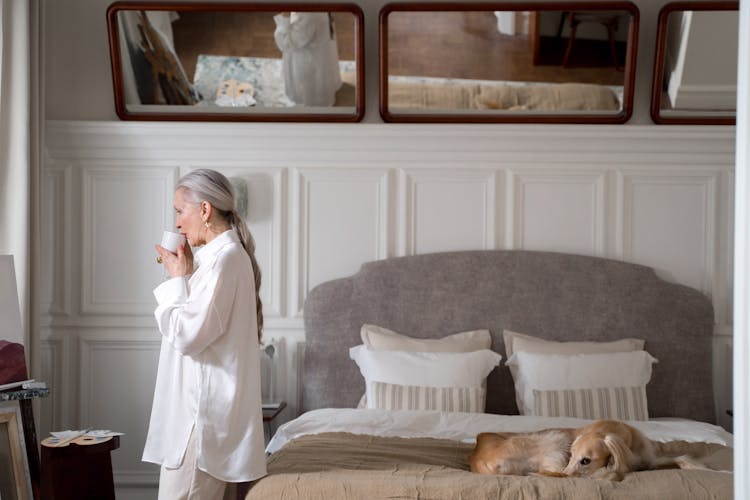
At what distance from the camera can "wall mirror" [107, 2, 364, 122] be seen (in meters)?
4.97

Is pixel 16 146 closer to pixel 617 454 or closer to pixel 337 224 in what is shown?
pixel 337 224

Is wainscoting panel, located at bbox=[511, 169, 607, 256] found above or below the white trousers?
above

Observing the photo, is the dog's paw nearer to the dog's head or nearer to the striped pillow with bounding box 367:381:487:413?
the dog's head

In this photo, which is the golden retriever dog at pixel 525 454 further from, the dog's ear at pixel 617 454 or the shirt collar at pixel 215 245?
the shirt collar at pixel 215 245

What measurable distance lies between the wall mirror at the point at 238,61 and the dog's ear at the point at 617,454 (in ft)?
8.27

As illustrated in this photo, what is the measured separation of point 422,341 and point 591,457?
67.7 inches

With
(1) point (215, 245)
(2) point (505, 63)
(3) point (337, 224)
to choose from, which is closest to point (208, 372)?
(1) point (215, 245)

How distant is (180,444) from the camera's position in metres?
2.84

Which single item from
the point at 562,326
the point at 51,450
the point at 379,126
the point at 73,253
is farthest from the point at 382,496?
the point at 73,253

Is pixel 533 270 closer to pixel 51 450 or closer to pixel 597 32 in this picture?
pixel 597 32

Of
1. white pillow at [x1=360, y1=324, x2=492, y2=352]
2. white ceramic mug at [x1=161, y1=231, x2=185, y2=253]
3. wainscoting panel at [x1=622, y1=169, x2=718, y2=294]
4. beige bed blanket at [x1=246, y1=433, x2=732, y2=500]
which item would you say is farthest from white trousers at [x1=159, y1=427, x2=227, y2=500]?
wainscoting panel at [x1=622, y1=169, x2=718, y2=294]

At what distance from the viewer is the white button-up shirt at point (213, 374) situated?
2.83 meters

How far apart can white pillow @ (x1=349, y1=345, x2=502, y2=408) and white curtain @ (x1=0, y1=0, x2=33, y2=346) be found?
1.80m

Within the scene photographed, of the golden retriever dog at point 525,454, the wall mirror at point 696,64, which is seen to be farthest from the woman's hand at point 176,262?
the wall mirror at point 696,64
